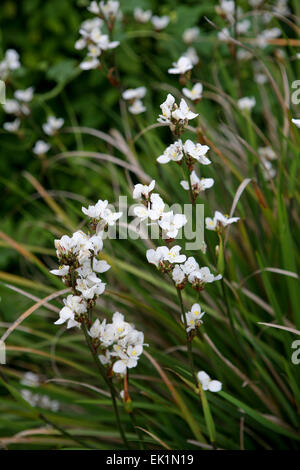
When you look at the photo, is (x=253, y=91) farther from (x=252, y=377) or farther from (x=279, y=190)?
(x=252, y=377)

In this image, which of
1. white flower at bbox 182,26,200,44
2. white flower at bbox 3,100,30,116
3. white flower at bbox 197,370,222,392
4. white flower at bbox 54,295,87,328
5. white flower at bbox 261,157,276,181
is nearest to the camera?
white flower at bbox 54,295,87,328

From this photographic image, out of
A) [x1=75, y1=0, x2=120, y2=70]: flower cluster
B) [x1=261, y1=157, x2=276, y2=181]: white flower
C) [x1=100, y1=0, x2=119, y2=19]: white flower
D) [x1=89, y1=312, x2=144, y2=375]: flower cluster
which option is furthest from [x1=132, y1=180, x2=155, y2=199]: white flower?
[x1=100, y1=0, x2=119, y2=19]: white flower

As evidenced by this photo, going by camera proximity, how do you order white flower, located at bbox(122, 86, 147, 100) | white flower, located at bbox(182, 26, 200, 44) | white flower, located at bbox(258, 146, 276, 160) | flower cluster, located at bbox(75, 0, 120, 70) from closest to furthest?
1. flower cluster, located at bbox(75, 0, 120, 70)
2. white flower, located at bbox(122, 86, 147, 100)
3. white flower, located at bbox(258, 146, 276, 160)
4. white flower, located at bbox(182, 26, 200, 44)

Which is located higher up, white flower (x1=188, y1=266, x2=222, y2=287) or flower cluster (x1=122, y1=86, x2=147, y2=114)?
flower cluster (x1=122, y1=86, x2=147, y2=114)

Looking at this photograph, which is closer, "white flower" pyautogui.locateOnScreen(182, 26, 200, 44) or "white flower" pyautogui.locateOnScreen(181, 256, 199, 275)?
"white flower" pyautogui.locateOnScreen(181, 256, 199, 275)

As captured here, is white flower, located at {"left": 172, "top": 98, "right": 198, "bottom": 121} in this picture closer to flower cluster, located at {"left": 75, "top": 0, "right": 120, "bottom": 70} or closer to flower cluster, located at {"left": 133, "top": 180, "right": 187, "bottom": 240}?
flower cluster, located at {"left": 133, "top": 180, "right": 187, "bottom": 240}

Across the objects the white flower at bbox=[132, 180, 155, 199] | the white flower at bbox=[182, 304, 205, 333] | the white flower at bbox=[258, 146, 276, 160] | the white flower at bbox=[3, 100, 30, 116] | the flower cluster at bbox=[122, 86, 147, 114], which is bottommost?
the white flower at bbox=[182, 304, 205, 333]
